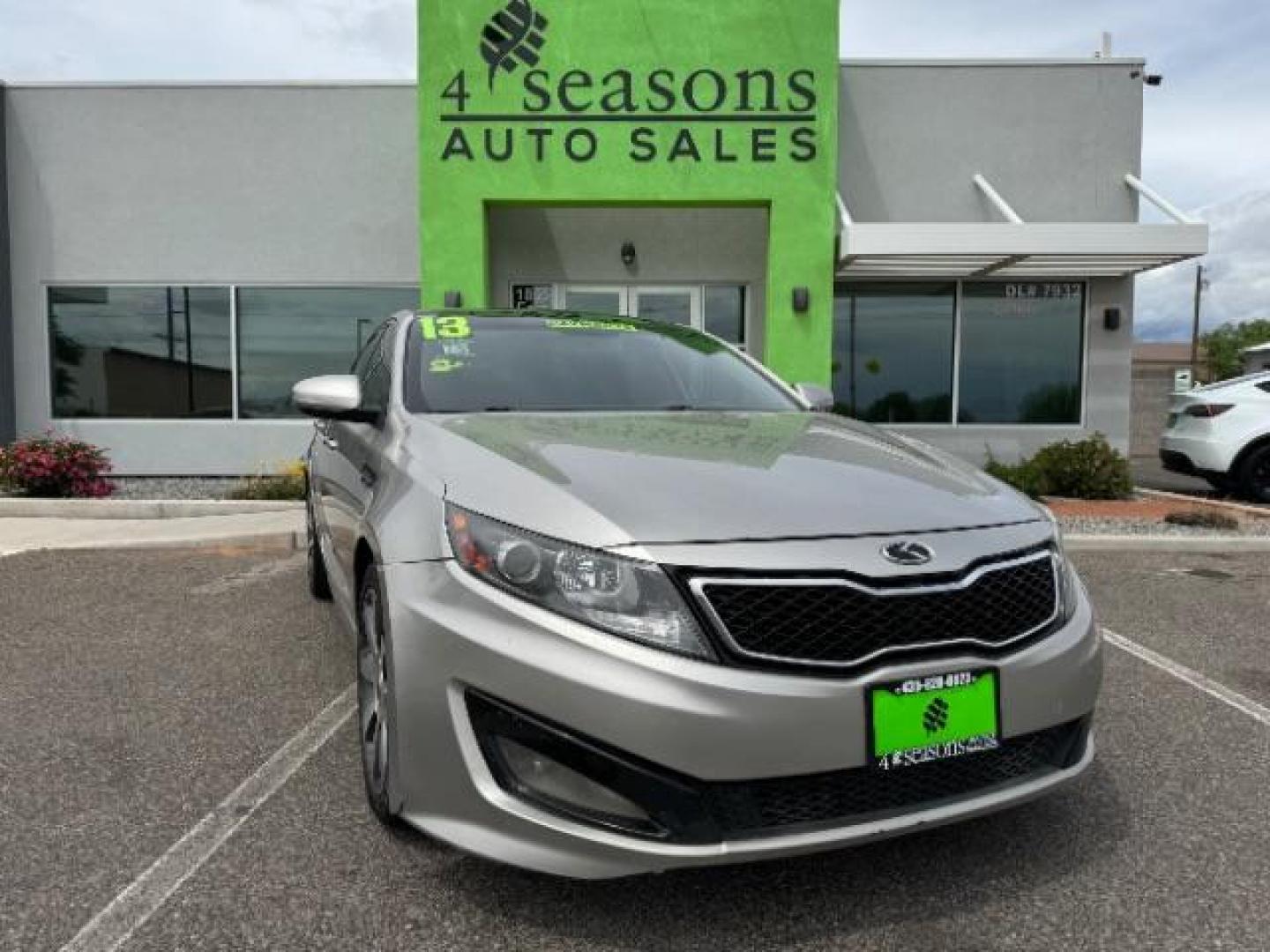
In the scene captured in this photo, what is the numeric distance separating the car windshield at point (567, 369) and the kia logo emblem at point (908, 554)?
4.70 ft

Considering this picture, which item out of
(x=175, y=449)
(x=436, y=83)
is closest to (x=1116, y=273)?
(x=436, y=83)

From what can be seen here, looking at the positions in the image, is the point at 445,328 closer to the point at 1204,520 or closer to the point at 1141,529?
the point at 1141,529

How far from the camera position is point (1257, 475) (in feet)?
34.6

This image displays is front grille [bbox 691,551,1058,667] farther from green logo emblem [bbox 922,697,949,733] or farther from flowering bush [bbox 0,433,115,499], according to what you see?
flowering bush [bbox 0,433,115,499]

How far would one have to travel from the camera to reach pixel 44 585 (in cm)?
605

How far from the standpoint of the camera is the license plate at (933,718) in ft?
6.76

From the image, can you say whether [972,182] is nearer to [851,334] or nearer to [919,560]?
[851,334]

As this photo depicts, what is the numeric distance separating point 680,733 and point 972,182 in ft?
37.0

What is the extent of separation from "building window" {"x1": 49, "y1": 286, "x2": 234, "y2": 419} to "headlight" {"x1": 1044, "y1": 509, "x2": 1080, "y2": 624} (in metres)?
11.2

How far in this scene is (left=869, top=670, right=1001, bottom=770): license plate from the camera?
206 cm

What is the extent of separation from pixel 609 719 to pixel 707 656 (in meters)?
0.24

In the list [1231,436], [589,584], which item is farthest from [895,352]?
[589,584]

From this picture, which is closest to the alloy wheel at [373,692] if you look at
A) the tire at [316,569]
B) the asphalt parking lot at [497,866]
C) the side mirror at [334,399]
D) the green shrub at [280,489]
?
the asphalt parking lot at [497,866]

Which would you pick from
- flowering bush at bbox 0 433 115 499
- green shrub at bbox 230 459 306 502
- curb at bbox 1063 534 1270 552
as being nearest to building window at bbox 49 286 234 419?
flowering bush at bbox 0 433 115 499
